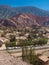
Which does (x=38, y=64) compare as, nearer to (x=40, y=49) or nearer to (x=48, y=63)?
(x=48, y=63)

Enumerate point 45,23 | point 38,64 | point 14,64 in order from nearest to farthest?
point 14,64, point 38,64, point 45,23

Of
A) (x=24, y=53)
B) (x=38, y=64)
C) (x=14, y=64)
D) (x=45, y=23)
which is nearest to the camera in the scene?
(x=14, y=64)

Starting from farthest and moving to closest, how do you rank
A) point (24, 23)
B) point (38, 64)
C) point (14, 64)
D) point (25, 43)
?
point (24, 23), point (25, 43), point (38, 64), point (14, 64)

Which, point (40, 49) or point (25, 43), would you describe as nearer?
point (40, 49)

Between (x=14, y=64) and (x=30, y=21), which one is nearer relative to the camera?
(x=14, y=64)

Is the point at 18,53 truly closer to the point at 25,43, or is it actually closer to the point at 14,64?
the point at 25,43

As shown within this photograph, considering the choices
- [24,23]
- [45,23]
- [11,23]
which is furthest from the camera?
[45,23]

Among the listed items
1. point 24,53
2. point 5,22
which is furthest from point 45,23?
point 24,53

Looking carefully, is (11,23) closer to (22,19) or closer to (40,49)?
(22,19)
